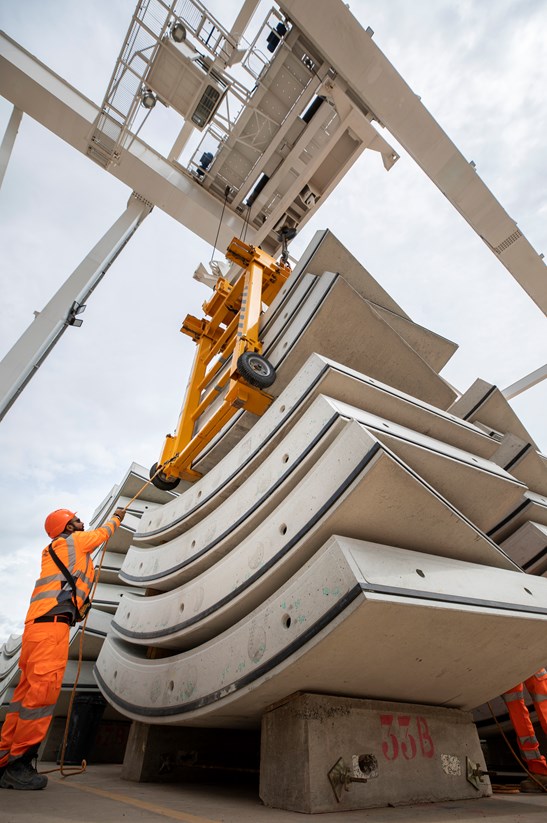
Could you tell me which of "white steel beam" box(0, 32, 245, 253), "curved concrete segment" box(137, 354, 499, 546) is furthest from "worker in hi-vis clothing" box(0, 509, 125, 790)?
"white steel beam" box(0, 32, 245, 253)

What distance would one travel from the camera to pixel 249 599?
1.76 metres

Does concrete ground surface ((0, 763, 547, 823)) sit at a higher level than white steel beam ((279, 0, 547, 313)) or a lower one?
lower

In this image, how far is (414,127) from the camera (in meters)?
4.91

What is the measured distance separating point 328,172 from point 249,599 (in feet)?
21.1

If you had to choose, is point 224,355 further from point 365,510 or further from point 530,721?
point 530,721

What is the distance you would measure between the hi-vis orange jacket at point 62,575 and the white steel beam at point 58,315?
246 centimetres

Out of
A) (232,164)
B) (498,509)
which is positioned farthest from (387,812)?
(232,164)

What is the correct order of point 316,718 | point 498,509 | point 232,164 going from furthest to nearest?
point 232,164 → point 498,509 → point 316,718

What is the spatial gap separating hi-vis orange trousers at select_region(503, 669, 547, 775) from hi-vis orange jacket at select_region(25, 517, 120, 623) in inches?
108

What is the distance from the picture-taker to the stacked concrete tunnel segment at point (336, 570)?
1.38 metres

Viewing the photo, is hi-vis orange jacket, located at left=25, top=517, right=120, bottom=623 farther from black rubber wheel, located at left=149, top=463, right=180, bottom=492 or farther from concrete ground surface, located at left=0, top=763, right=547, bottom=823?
black rubber wheel, located at left=149, top=463, right=180, bottom=492

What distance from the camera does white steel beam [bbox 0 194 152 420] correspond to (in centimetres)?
416

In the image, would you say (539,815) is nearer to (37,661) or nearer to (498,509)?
(498,509)

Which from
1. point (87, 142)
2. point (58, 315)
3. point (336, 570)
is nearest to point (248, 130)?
point (87, 142)
